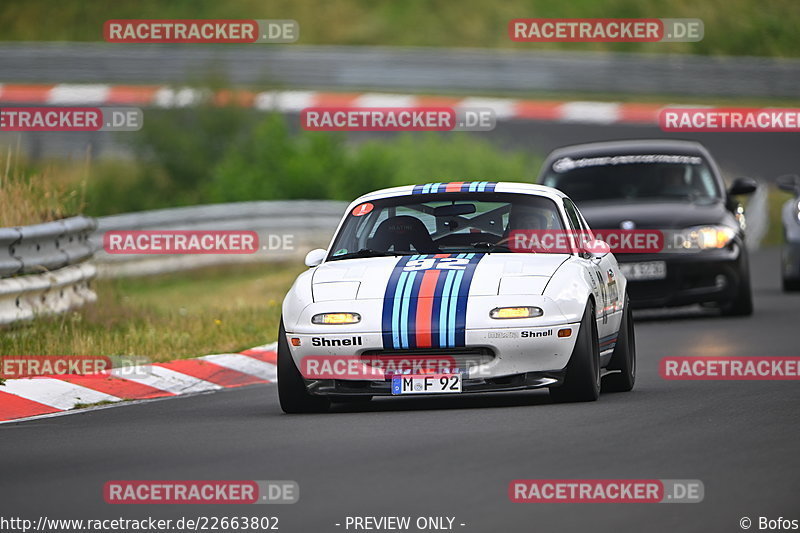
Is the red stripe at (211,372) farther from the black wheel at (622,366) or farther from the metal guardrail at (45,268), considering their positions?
the black wheel at (622,366)

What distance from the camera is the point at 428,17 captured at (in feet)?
155

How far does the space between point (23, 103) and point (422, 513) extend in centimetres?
2858

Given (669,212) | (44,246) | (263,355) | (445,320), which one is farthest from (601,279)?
(669,212)

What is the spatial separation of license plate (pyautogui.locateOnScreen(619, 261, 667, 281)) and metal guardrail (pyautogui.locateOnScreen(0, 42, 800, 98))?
19.9 m

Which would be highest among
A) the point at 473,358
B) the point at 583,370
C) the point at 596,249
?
the point at 596,249

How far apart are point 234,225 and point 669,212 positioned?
9413 millimetres

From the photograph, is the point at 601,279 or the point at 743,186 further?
the point at 743,186

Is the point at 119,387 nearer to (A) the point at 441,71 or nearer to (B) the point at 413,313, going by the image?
(B) the point at 413,313

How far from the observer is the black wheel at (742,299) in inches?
658

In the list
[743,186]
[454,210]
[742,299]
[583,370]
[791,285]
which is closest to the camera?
[583,370]

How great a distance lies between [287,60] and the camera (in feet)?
121

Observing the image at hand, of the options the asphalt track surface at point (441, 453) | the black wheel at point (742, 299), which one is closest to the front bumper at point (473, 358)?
the asphalt track surface at point (441, 453)

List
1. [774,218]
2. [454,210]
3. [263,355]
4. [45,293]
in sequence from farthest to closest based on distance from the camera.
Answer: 1. [774,218]
2. [45,293]
3. [263,355]
4. [454,210]

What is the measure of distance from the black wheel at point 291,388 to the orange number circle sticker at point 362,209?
132 cm
